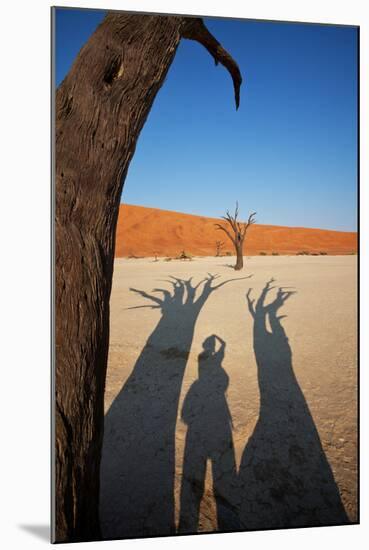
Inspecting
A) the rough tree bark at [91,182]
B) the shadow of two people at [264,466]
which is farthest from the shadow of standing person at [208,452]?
the rough tree bark at [91,182]

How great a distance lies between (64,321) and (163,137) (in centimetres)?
231

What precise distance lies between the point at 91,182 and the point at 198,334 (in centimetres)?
350

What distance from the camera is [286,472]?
223cm

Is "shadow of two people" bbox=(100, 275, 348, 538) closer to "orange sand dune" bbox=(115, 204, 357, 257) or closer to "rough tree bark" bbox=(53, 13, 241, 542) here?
"rough tree bark" bbox=(53, 13, 241, 542)

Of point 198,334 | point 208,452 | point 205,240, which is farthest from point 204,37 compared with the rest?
point 205,240

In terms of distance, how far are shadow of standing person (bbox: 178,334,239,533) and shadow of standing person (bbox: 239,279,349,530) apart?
0.09 meters

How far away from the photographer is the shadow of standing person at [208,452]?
6.75ft

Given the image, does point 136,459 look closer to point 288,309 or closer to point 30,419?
point 30,419

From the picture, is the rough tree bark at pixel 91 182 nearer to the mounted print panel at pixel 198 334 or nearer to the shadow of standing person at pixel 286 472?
the mounted print panel at pixel 198 334

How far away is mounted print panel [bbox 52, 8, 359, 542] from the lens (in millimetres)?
1203

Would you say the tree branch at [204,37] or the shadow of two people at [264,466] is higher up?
the tree branch at [204,37]

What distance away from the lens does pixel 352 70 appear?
230cm

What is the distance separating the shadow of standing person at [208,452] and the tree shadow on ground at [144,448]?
102mm

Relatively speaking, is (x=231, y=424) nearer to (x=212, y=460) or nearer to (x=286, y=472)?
(x=212, y=460)
